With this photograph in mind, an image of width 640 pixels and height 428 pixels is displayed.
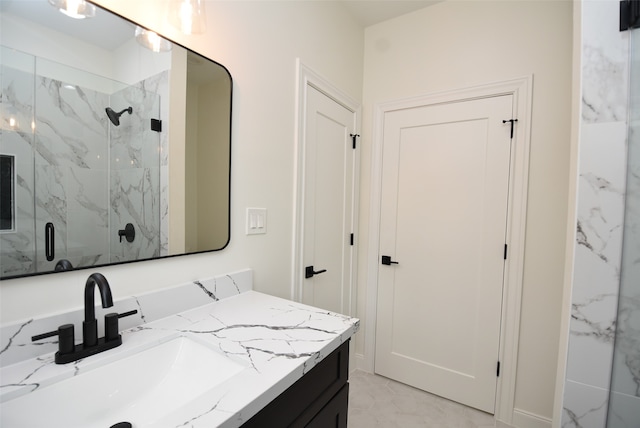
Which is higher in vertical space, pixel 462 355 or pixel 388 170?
pixel 388 170

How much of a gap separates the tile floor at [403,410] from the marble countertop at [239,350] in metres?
1.18

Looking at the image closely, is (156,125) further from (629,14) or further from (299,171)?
(629,14)

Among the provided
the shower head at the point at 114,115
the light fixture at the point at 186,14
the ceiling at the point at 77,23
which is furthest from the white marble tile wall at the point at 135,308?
the light fixture at the point at 186,14

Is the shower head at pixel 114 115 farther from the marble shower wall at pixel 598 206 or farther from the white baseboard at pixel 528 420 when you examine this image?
the white baseboard at pixel 528 420

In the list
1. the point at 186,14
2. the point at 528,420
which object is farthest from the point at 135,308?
the point at 528,420

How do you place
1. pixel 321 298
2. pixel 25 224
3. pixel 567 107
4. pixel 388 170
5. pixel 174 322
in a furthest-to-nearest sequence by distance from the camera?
pixel 388 170 → pixel 321 298 → pixel 567 107 → pixel 174 322 → pixel 25 224

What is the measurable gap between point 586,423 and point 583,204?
87cm

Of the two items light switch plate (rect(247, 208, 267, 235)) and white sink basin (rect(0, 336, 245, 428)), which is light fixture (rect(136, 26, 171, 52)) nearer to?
light switch plate (rect(247, 208, 267, 235))

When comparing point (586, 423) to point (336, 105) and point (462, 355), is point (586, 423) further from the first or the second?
point (336, 105)

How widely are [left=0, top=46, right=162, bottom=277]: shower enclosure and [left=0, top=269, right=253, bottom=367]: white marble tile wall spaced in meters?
0.13

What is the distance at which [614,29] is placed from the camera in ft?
3.60

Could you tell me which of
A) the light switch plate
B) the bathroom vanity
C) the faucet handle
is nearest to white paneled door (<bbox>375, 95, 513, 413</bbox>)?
the light switch plate

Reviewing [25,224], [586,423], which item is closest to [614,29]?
[586,423]

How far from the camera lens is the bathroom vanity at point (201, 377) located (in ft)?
2.06
